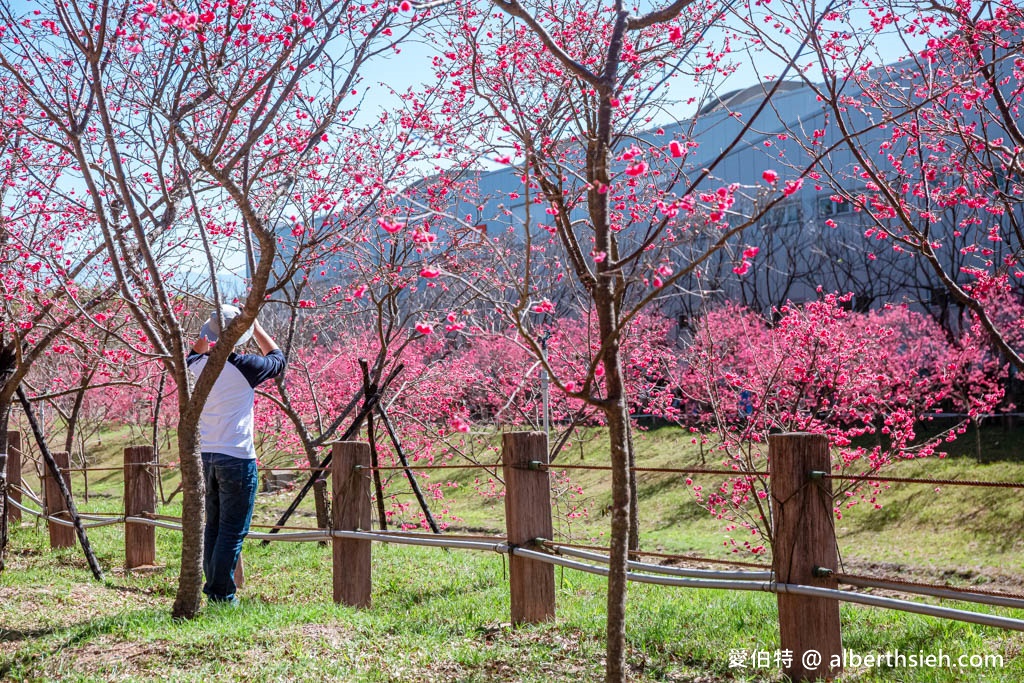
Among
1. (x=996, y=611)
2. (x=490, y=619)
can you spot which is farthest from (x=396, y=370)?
(x=996, y=611)

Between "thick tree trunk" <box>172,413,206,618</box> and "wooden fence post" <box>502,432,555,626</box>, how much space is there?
1.64m

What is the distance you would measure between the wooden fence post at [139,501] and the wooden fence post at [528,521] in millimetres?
3787

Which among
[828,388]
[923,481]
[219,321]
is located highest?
[219,321]

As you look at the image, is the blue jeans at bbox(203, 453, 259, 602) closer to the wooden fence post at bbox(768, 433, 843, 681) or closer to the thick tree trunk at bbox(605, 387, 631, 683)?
the thick tree trunk at bbox(605, 387, 631, 683)

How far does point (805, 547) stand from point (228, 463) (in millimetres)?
3136

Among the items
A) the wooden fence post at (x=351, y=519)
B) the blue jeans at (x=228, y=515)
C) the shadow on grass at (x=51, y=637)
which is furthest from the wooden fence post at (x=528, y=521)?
the shadow on grass at (x=51, y=637)

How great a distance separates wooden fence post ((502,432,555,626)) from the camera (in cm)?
452

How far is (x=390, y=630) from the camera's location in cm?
430

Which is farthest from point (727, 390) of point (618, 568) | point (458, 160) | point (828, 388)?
point (618, 568)

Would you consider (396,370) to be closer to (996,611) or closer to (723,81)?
(723,81)

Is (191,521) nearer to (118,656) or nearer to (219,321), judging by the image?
(118,656)

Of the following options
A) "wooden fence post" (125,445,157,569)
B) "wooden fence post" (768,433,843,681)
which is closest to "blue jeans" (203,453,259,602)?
"wooden fence post" (125,445,157,569)

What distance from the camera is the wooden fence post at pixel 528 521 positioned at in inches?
178

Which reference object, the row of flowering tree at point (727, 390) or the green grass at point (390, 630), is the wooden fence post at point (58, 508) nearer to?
the green grass at point (390, 630)
